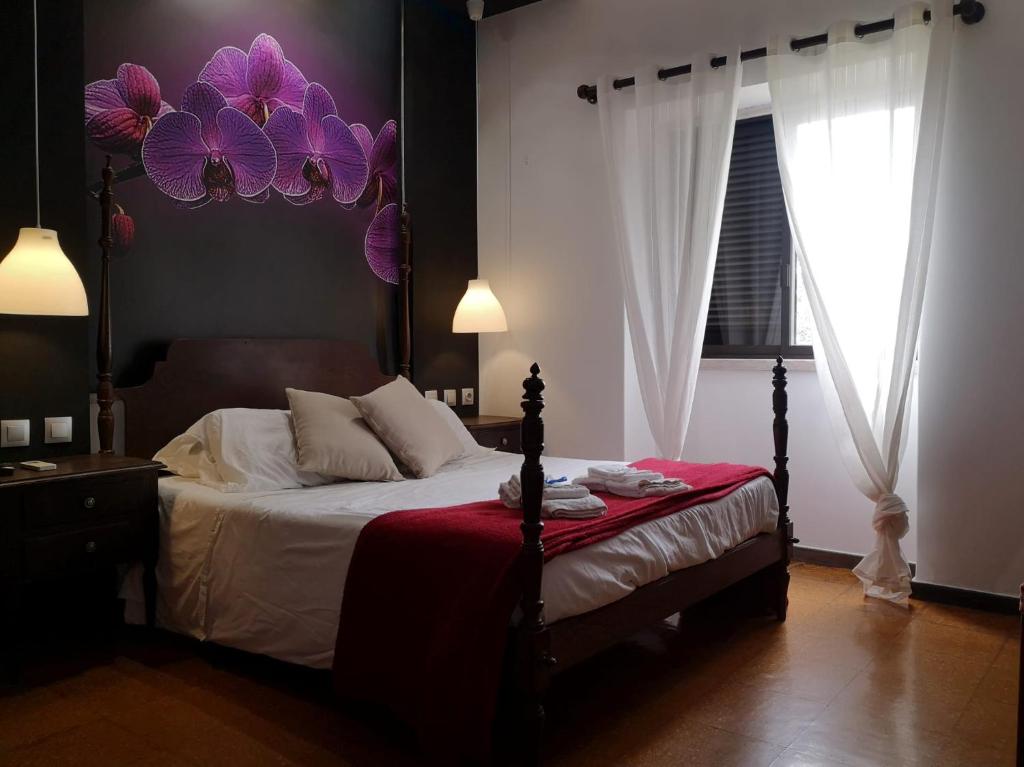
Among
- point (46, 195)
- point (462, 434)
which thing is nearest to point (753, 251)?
point (462, 434)

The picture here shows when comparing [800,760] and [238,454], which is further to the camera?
[238,454]

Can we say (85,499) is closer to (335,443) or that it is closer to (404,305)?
(335,443)

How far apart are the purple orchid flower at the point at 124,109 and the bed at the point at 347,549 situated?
83 centimetres

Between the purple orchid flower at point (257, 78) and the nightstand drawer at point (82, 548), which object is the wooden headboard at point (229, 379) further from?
the purple orchid flower at point (257, 78)

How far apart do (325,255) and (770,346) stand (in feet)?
7.64

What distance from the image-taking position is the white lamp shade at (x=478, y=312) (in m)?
4.64

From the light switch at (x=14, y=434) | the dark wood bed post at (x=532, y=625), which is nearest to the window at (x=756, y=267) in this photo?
the dark wood bed post at (x=532, y=625)

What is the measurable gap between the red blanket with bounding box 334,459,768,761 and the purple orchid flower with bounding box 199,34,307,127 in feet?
7.14

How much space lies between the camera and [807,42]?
149 inches

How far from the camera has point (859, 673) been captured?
111 inches

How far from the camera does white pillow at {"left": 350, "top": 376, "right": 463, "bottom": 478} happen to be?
3453 mm

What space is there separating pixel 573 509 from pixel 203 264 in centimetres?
206

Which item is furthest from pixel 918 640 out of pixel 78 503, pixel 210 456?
pixel 78 503

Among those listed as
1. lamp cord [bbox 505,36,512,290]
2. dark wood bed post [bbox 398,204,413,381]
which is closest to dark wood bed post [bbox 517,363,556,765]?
dark wood bed post [bbox 398,204,413,381]
